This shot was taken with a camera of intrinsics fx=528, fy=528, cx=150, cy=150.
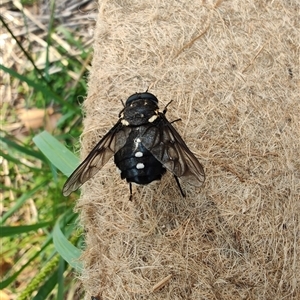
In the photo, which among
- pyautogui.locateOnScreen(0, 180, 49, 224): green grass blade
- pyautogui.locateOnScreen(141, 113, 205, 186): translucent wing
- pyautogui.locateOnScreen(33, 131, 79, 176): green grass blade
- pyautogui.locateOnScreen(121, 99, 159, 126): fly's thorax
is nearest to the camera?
pyautogui.locateOnScreen(141, 113, 205, 186): translucent wing

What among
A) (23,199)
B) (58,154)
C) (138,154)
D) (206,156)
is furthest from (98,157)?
(23,199)

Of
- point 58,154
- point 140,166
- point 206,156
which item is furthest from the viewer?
point 58,154

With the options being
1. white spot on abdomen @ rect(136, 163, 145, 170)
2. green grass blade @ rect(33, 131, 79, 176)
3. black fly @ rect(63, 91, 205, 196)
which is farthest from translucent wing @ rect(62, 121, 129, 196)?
green grass blade @ rect(33, 131, 79, 176)

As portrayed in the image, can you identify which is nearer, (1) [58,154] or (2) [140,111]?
(2) [140,111]

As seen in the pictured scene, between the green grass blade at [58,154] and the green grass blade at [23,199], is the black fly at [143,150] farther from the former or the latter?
the green grass blade at [23,199]

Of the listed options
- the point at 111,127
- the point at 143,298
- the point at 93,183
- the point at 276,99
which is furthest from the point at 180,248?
the point at 276,99

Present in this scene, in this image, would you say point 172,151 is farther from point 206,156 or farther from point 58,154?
point 58,154

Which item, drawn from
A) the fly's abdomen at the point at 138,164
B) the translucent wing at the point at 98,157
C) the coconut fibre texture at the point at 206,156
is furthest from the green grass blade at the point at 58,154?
the fly's abdomen at the point at 138,164

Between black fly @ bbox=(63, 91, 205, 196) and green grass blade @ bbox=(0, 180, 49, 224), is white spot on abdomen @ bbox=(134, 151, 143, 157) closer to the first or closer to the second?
black fly @ bbox=(63, 91, 205, 196)
